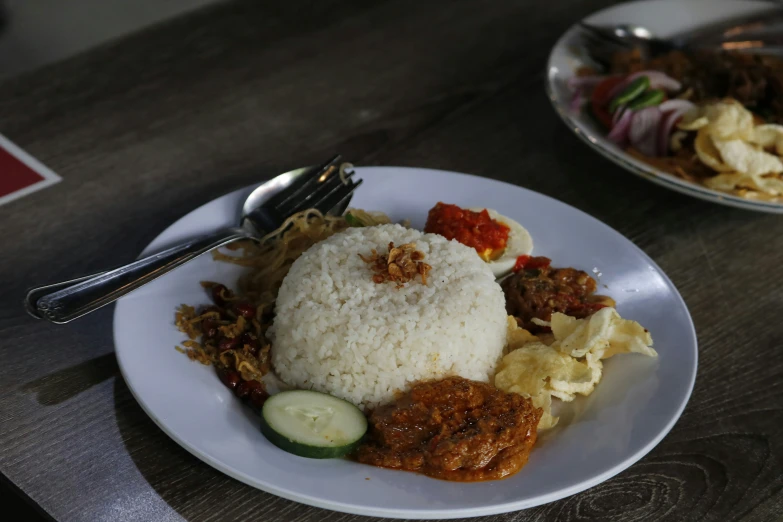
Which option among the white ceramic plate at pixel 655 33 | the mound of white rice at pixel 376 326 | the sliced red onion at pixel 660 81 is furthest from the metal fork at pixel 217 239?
the sliced red onion at pixel 660 81

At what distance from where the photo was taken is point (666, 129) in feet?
9.37

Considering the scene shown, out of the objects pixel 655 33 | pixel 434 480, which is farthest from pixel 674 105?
pixel 434 480

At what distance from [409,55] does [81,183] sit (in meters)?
1.69

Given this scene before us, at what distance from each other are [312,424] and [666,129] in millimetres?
1894

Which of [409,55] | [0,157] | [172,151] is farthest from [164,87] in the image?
[409,55]

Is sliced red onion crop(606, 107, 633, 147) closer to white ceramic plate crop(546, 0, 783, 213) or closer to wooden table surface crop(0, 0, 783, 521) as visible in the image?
white ceramic plate crop(546, 0, 783, 213)

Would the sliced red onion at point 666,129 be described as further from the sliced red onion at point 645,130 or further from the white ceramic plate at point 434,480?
the white ceramic plate at point 434,480

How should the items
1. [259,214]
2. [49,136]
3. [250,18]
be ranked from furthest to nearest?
[250,18], [49,136], [259,214]

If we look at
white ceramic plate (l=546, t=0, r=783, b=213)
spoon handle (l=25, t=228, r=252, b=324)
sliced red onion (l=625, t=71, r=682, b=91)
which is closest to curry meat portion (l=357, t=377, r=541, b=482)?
spoon handle (l=25, t=228, r=252, b=324)

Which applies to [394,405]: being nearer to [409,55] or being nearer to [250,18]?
[409,55]

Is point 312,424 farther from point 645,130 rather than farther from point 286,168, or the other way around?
point 645,130

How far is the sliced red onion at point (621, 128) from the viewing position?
2.84 metres

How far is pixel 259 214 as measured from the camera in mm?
2293

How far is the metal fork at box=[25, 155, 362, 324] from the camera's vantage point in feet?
5.73
